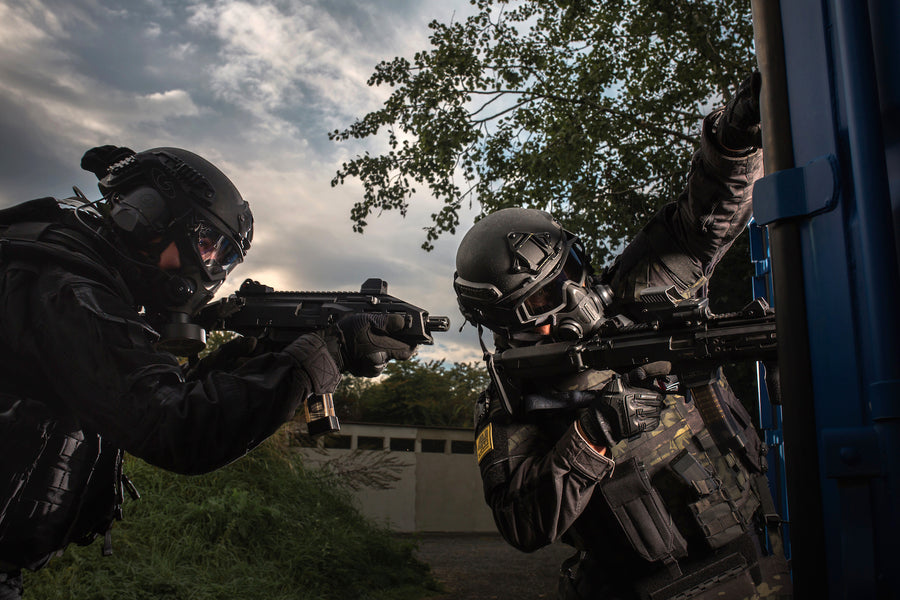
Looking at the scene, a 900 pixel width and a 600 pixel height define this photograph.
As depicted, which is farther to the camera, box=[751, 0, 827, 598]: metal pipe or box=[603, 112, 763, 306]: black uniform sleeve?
box=[603, 112, 763, 306]: black uniform sleeve

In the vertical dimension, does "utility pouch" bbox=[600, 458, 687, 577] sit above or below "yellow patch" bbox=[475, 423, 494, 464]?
below

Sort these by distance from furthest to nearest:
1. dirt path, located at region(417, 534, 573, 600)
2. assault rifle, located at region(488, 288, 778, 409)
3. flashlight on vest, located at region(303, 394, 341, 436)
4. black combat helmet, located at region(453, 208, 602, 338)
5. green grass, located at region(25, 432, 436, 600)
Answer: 1. dirt path, located at region(417, 534, 573, 600)
2. green grass, located at region(25, 432, 436, 600)
3. black combat helmet, located at region(453, 208, 602, 338)
4. flashlight on vest, located at region(303, 394, 341, 436)
5. assault rifle, located at region(488, 288, 778, 409)

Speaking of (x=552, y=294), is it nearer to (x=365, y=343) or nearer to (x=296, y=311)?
(x=365, y=343)

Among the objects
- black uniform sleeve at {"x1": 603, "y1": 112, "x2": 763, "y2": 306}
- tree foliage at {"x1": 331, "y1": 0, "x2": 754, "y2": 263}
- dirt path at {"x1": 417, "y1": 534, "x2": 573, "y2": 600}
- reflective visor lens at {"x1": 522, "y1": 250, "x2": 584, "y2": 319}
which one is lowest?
dirt path at {"x1": 417, "y1": 534, "x2": 573, "y2": 600}

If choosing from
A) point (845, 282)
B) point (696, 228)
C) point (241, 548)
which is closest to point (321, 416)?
point (696, 228)

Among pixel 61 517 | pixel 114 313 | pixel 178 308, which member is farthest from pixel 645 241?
pixel 61 517

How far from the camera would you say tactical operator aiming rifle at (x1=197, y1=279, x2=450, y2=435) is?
260 cm

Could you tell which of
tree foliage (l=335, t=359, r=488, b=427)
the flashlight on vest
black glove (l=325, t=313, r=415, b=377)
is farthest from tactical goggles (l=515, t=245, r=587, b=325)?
tree foliage (l=335, t=359, r=488, b=427)

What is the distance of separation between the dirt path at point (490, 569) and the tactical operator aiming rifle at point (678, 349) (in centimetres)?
518

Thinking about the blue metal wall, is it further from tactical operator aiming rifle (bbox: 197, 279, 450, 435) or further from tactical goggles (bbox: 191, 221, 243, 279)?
tactical goggles (bbox: 191, 221, 243, 279)

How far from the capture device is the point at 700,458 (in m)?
2.65

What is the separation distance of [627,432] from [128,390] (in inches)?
67.0

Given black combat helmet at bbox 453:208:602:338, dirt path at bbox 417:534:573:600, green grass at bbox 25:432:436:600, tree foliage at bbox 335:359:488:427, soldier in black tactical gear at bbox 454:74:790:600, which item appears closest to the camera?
soldier in black tactical gear at bbox 454:74:790:600

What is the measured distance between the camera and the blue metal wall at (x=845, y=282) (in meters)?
1.06
